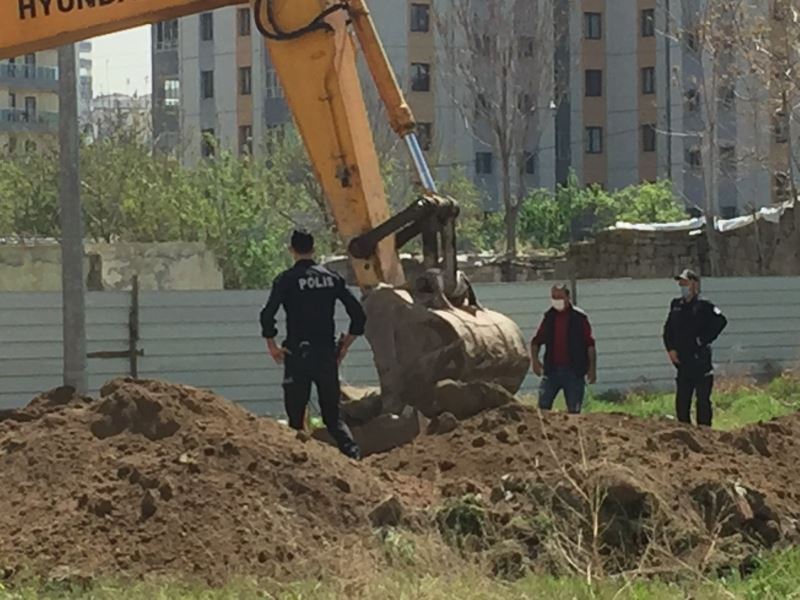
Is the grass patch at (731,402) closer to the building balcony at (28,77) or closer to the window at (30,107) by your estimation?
the window at (30,107)

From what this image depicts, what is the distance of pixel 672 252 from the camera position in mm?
35344

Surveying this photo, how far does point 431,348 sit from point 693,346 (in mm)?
3799

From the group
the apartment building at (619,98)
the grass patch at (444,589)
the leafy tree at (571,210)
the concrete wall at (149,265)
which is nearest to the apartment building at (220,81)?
the leafy tree at (571,210)

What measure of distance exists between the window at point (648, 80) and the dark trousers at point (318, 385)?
5667cm

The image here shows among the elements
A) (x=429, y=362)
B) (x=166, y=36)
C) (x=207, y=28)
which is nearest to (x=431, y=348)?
(x=429, y=362)

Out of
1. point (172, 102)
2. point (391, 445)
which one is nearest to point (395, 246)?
point (391, 445)

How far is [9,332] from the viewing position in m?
19.5

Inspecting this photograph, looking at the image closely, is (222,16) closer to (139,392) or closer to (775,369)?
(775,369)

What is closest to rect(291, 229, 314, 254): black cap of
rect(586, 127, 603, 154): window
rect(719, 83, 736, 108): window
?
rect(719, 83, 736, 108): window

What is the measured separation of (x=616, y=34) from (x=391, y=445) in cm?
5712

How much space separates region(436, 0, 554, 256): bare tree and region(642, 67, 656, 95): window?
15990 millimetres

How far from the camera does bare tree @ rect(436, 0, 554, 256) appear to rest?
4991 cm

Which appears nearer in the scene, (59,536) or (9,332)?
(59,536)

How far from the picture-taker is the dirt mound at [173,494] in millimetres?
8312
